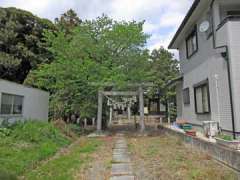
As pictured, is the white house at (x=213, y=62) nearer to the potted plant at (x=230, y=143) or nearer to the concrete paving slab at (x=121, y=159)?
the potted plant at (x=230, y=143)

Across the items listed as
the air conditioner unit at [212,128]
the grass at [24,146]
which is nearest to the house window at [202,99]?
the air conditioner unit at [212,128]

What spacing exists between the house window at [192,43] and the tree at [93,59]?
2.71 metres

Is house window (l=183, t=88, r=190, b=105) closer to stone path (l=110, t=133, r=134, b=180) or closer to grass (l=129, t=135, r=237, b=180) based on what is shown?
grass (l=129, t=135, r=237, b=180)

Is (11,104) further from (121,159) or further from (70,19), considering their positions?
(70,19)

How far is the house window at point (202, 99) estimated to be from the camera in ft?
30.2

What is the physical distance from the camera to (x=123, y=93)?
530 inches

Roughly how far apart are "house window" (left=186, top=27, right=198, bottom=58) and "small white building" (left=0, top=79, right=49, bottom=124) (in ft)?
30.0

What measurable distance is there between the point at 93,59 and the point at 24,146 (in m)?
7.62

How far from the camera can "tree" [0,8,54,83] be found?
20027mm

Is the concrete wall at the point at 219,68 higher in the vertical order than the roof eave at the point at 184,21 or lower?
lower

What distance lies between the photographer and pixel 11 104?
34.6ft

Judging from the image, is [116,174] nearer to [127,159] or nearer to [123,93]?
[127,159]

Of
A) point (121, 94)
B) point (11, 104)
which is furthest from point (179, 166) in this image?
point (11, 104)

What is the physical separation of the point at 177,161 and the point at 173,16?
11650mm
